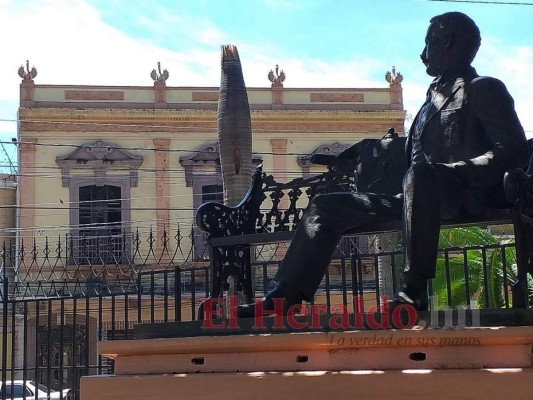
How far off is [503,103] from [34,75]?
19.9m

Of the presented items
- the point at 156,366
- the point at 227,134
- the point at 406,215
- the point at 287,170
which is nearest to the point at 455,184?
the point at 406,215

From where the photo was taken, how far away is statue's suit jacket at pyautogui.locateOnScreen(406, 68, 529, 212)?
11.2 feet

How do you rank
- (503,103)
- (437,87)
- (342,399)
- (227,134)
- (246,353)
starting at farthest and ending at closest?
(227,134)
(437,87)
(503,103)
(246,353)
(342,399)

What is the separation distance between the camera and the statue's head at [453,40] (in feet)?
12.3

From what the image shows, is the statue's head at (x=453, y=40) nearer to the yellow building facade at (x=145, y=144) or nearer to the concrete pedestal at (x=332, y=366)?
the concrete pedestal at (x=332, y=366)

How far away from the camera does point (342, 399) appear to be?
2959mm

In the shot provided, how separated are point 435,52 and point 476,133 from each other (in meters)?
0.48

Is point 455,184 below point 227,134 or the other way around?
below

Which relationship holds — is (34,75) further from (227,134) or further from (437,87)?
(437,87)

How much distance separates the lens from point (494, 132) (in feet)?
11.3

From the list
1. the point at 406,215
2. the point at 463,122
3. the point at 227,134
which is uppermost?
the point at 227,134

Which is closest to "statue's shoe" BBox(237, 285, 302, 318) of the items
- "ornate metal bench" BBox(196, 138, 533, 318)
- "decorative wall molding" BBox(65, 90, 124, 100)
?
"ornate metal bench" BBox(196, 138, 533, 318)

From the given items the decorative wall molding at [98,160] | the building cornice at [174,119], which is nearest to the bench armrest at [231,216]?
the building cornice at [174,119]

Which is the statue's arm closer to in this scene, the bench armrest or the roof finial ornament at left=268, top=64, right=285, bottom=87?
the bench armrest
